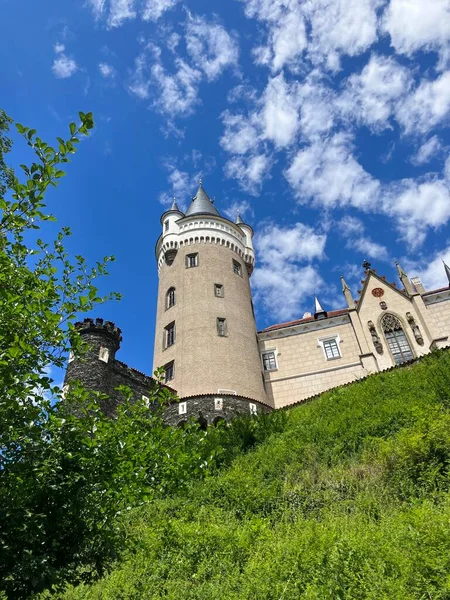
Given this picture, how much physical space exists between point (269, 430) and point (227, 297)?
519 inches

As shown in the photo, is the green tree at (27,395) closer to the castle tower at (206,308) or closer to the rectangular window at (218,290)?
the castle tower at (206,308)

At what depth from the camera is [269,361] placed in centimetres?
3206

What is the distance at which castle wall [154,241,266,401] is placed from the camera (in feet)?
85.6

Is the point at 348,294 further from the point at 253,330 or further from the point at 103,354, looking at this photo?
the point at 103,354

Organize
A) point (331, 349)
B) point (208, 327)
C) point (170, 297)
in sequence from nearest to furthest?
point (208, 327)
point (331, 349)
point (170, 297)

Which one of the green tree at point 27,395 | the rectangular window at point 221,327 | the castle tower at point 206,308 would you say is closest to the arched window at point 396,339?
the castle tower at point 206,308

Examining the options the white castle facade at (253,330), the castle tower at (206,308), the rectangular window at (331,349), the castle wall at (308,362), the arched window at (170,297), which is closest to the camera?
the castle tower at (206,308)

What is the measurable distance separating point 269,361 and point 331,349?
4.43 meters

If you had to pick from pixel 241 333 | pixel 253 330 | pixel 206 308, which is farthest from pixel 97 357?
pixel 253 330

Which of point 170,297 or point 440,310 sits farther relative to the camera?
point 170,297

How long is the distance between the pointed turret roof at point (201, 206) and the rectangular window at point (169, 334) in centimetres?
1023

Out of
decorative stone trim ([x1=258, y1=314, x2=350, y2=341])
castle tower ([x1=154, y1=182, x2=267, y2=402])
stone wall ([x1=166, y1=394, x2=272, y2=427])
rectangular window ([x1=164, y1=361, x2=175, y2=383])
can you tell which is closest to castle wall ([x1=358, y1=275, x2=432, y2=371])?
decorative stone trim ([x1=258, y1=314, x2=350, y2=341])

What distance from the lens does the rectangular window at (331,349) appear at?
30906mm

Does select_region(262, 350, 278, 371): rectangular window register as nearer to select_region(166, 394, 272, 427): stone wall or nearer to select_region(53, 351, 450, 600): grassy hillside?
select_region(166, 394, 272, 427): stone wall
